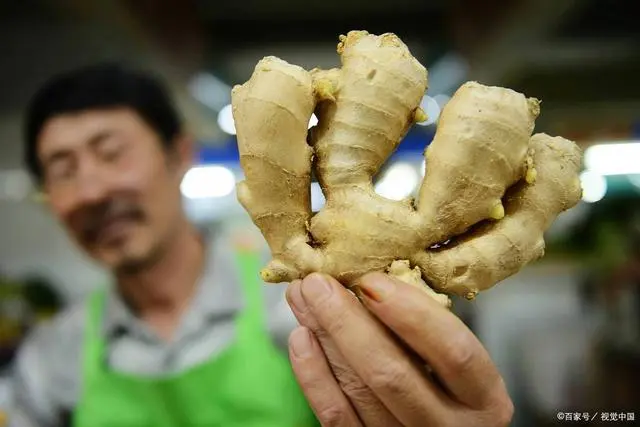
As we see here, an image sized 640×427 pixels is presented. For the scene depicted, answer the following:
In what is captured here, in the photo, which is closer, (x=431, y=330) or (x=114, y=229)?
(x=431, y=330)

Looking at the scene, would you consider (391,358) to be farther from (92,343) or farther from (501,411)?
(92,343)

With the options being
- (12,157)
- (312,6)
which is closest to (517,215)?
(312,6)

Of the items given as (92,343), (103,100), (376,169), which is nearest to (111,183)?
(103,100)

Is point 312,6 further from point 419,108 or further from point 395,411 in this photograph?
point 395,411

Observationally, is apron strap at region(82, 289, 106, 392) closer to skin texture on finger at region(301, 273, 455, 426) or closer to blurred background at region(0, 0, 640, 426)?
blurred background at region(0, 0, 640, 426)

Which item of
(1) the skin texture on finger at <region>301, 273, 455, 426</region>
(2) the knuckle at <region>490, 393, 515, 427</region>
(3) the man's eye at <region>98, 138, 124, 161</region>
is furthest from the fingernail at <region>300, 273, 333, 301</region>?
(3) the man's eye at <region>98, 138, 124, 161</region>

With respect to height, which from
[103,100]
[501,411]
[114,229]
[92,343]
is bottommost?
[501,411]
